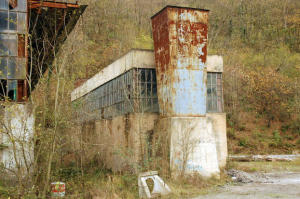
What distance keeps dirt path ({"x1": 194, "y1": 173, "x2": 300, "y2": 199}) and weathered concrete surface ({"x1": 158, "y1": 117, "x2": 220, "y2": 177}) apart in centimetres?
144

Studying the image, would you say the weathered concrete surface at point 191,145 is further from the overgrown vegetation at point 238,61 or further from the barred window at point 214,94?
the barred window at point 214,94

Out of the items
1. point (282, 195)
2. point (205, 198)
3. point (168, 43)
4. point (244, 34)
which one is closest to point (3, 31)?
point (168, 43)

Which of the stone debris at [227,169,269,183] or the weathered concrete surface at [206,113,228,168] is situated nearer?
the stone debris at [227,169,269,183]

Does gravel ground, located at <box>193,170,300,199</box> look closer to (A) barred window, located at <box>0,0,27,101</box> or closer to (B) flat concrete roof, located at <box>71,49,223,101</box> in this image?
(B) flat concrete roof, located at <box>71,49,223,101</box>

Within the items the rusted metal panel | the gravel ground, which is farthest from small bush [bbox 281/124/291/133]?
the rusted metal panel

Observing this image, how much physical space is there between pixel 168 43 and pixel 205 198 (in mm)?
6851

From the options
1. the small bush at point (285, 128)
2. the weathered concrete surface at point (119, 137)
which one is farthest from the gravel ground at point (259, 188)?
the small bush at point (285, 128)

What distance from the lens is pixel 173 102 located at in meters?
14.3

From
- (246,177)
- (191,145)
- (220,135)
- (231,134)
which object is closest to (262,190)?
(246,177)

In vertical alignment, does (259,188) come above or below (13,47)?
below

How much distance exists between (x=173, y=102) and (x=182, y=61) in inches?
73.3

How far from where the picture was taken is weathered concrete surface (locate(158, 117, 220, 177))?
13377mm

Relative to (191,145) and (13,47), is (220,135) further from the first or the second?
(13,47)

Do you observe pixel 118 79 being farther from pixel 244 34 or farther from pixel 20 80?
pixel 244 34
